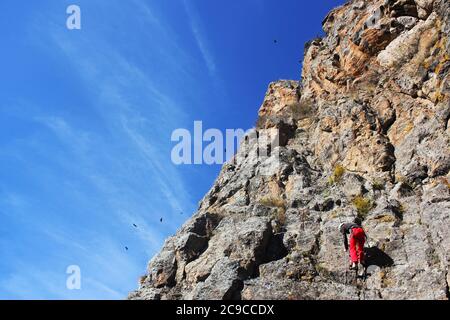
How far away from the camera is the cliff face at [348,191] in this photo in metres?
17.9

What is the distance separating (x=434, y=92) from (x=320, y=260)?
11257mm

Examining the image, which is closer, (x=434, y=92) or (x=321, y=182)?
(x=434, y=92)

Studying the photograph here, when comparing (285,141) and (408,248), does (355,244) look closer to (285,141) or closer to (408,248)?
(408,248)

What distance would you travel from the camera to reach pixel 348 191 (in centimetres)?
2316

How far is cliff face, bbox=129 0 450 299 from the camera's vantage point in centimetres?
1794

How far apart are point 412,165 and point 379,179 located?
1.73 meters

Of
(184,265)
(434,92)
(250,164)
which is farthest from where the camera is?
(250,164)

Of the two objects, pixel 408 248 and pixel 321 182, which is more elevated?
pixel 321 182

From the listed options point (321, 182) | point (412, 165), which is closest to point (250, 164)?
point (321, 182)

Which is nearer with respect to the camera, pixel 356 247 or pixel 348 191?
pixel 356 247

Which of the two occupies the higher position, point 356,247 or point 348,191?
point 348,191
